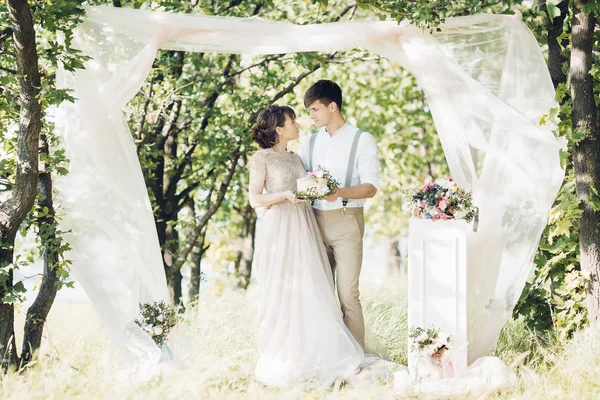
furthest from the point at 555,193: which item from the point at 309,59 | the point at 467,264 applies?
the point at 309,59

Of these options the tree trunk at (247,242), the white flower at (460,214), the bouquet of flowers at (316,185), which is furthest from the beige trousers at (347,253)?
the tree trunk at (247,242)

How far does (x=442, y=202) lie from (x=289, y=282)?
1105 mm

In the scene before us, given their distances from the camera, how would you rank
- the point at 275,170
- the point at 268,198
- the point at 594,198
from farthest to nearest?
1. the point at 275,170
2. the point at 268,198
3. the point at 594,198

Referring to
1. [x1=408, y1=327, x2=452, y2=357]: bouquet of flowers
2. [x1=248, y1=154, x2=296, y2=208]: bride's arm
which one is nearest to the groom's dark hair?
[x1=248, y1=154, x2=296, y2=208]: bride's arm

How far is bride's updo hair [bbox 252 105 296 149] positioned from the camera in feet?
15.8

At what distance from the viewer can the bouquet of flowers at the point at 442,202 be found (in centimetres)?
446

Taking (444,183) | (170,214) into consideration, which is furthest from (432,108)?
(170,214)

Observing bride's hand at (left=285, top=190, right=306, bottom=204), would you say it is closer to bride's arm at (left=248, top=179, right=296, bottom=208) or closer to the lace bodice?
bride's arm at (left=248, top=179, right=296, bottom=208)

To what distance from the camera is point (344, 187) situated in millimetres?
4637

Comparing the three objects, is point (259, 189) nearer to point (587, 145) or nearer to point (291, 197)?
point (291, 197)

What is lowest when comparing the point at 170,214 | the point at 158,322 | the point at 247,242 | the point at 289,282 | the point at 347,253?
the point at 158,322

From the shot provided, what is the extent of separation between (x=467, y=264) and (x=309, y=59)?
7.21 ft

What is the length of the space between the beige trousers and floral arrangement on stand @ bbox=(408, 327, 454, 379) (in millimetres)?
525

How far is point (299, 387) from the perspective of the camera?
416cm
